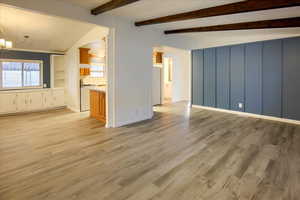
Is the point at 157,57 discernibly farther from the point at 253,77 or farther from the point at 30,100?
the point at 30,100

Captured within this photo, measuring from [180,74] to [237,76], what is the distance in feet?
12.0

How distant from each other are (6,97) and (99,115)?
10.7 feet

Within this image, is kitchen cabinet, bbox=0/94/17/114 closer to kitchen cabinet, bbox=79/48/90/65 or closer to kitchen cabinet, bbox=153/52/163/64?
kitchen cabinet, bbox=79/48/90/65

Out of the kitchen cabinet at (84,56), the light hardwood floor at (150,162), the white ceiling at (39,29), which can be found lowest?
the light hardwood floor at (150,162)

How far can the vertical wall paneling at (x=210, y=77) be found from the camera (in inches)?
267

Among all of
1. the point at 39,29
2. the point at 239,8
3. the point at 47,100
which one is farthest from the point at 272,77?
the point at 47,100

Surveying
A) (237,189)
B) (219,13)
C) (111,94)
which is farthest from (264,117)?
(111,94)

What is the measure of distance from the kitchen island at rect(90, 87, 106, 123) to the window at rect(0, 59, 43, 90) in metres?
2.65

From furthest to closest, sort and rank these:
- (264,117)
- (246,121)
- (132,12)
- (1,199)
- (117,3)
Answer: (264,117) → (246,121) → (132,12) → (117,3) → (1,199)

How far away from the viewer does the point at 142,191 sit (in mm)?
2080

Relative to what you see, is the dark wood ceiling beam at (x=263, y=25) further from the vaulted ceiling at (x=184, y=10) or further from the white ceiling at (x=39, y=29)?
the white ceiling at (x=39, y=29)

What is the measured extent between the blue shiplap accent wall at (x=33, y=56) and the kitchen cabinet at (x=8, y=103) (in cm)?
123

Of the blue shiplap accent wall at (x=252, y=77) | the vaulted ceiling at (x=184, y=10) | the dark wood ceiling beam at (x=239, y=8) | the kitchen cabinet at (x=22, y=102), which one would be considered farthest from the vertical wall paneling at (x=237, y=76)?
the kitchen cabinet at (x=22, y=102)

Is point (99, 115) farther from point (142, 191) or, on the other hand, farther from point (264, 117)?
point (264, 117)
